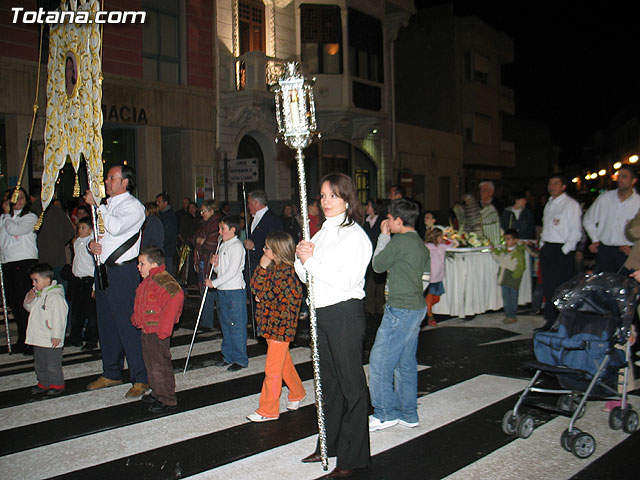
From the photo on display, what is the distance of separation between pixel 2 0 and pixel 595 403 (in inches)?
618

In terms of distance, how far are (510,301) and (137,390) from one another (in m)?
6.32

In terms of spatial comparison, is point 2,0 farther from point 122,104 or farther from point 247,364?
point 247,364

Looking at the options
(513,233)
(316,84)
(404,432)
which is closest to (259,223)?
(513,233)

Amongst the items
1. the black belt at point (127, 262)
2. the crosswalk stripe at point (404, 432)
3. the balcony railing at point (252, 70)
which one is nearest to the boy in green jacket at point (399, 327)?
the crosswalk stripe at point (404, 432)

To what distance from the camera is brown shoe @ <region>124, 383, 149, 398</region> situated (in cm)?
659

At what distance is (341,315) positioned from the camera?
459 centimetres

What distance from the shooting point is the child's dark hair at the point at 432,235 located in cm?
1031

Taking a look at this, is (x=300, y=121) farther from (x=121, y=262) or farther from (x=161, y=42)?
(x=161, y=42)

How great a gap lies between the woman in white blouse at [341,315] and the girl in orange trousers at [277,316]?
3.69 feet

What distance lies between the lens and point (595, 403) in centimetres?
621

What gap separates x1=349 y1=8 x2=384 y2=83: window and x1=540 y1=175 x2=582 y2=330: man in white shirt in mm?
16619

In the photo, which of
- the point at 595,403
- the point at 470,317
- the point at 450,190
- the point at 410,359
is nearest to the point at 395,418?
the point at 410,359

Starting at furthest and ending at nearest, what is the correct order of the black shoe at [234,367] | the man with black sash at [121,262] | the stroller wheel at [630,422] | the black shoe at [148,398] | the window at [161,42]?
the window at [161,42] → the black shoe at [234,367] → the man with black sash at [121,262] → the black shoe at [148,398] → the stroller wheel at [630,422]

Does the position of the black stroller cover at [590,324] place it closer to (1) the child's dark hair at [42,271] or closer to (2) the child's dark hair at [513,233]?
(1) the child's dark hair at [42,271]
